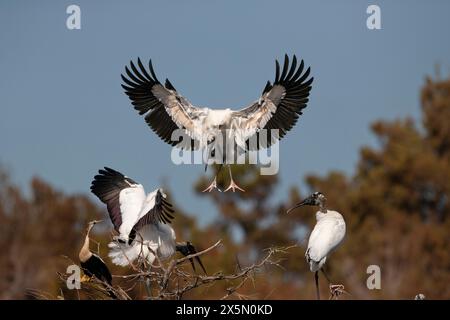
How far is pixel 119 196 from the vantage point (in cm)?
1051

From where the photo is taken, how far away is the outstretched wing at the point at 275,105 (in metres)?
11.1

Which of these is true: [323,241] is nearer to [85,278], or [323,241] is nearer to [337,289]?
[337,289]

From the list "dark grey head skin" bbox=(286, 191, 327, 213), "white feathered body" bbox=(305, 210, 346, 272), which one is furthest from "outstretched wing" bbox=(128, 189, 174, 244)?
"dark grey head skin" bbox=(286, 191, 327, 213)

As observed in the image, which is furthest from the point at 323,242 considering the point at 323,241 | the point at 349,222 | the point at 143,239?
the point at 349,222

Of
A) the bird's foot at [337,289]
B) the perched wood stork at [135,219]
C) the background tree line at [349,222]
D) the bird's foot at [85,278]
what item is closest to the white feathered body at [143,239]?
the perched wood stork at [135,219]

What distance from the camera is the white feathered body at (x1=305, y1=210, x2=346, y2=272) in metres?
10.1

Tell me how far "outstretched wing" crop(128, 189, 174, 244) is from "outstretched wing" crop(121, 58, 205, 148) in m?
1.63

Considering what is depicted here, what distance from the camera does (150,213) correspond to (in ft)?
31.3

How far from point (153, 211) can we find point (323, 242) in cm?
165

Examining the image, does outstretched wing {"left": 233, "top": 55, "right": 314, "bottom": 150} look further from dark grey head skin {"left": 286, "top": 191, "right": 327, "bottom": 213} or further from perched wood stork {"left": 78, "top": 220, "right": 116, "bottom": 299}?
perched wood stork {"left": 78, "top": 220, "right": 116, "bottom": 299}
